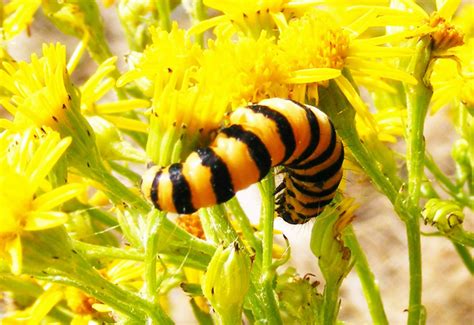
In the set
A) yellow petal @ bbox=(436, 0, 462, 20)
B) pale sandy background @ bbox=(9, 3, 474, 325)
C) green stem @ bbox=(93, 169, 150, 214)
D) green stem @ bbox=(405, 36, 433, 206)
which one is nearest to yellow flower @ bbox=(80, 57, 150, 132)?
green stem @ bbox=(93, 169, 150, 214)

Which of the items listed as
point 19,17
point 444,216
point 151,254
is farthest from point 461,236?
point 19,17

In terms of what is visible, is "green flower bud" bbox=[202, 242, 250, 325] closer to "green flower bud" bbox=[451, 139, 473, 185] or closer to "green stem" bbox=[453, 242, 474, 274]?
"green stem" bbox=[453, 242, 474, 274]

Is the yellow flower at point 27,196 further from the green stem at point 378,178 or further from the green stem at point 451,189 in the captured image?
the green stem at point 451,189

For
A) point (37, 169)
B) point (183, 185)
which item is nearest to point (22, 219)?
point (37, 169)

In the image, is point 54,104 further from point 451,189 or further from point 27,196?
point 451,189

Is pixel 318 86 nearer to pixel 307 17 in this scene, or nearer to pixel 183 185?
pixel 307 17

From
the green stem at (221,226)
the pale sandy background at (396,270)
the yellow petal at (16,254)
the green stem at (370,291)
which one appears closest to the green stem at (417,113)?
the green stem at (370,291)

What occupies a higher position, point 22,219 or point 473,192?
point 22,219
